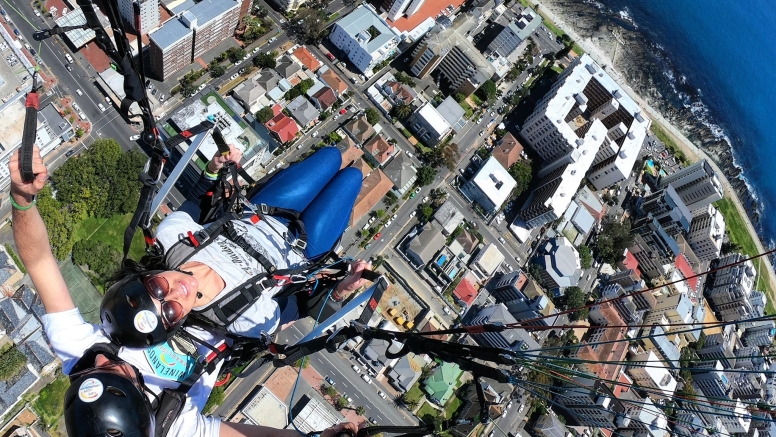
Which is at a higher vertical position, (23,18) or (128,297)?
(23,18)

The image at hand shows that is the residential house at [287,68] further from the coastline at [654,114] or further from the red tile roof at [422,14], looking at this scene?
the coastline at [654,114]

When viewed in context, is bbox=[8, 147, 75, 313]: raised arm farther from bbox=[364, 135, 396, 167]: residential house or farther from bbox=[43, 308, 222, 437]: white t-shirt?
bbox=[364, 135, 396, 167]: residential house

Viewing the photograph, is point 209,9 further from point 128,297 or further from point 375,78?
point 128,297

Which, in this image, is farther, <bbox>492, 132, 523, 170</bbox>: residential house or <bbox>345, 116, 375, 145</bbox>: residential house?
<bbox>492, 132, 523, 170</bbox>: residential house

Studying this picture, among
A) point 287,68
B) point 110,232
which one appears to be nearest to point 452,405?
point 110,232

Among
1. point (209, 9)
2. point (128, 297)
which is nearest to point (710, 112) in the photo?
point (209, 9)

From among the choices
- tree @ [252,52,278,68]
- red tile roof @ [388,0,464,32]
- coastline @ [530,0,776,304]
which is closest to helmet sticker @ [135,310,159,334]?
tree @ [252,52,278,68]
